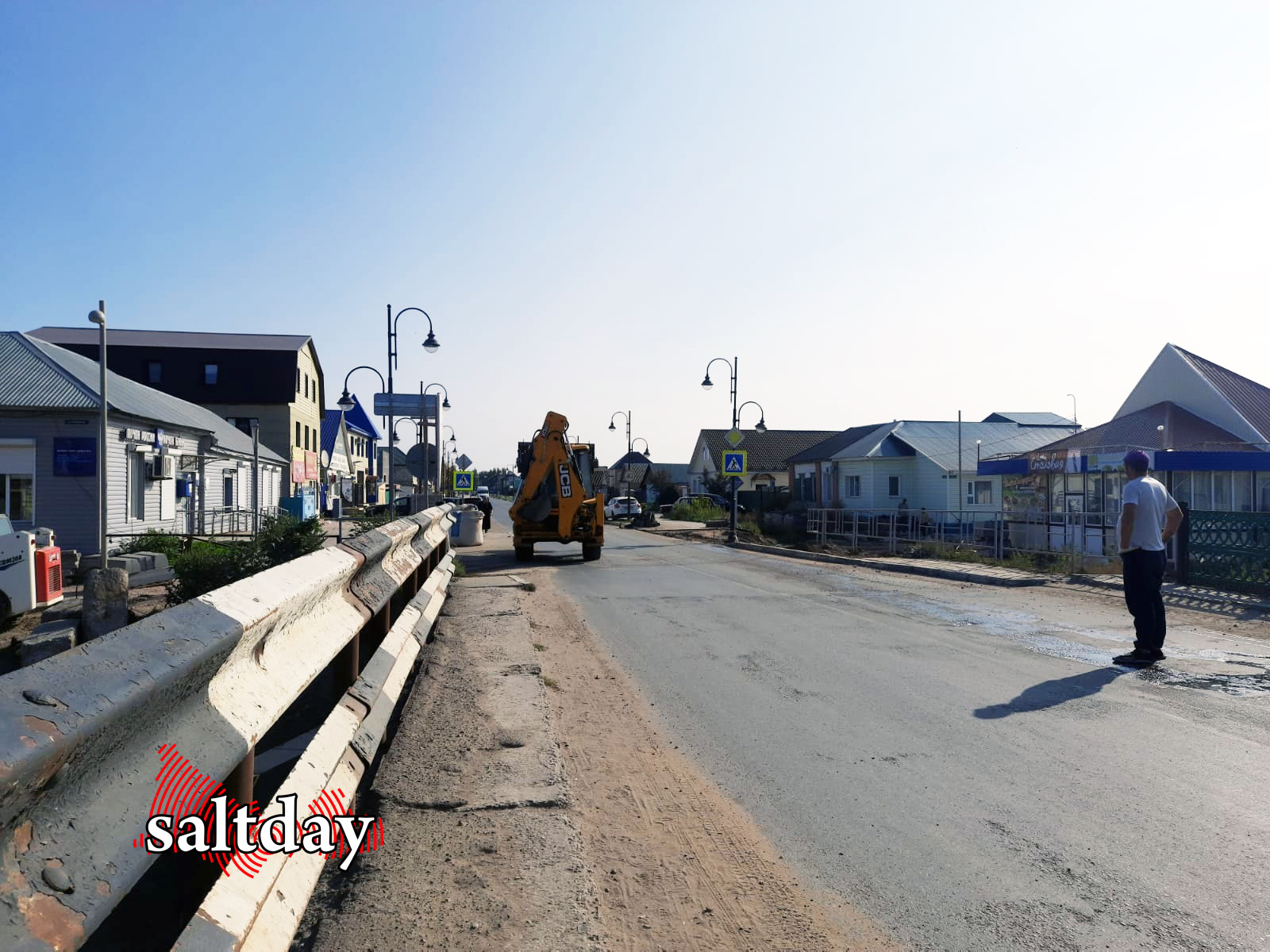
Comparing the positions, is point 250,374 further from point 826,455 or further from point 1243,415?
point 1243,415

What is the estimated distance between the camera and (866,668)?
304 inches

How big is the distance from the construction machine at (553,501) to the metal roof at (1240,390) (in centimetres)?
1838

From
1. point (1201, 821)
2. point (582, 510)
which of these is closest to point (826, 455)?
point (582, 510)

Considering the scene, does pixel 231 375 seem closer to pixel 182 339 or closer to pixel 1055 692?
pixel 182 339

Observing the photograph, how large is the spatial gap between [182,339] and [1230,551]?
2068 inches

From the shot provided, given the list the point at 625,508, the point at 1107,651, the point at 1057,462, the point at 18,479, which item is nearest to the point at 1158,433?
the point at 1057,462

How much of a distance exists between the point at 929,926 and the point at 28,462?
23122 millimetres

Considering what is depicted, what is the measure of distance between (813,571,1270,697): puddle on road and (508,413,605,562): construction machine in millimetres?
9752

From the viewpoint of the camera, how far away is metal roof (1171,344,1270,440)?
25.9 metres

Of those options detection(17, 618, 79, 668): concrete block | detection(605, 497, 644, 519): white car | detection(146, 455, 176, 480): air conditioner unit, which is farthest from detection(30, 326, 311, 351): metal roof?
detection(17, 618, 79, 668): concrete block

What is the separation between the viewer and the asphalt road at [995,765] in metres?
3.35

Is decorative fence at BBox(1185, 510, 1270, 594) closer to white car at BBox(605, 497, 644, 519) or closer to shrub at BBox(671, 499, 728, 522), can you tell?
shrub at BBox(671, 499, 728, 522)

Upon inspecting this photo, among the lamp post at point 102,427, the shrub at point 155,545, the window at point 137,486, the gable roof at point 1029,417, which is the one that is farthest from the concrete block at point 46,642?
the gable roof at point 1029,417

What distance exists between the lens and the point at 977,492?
43594 mm
